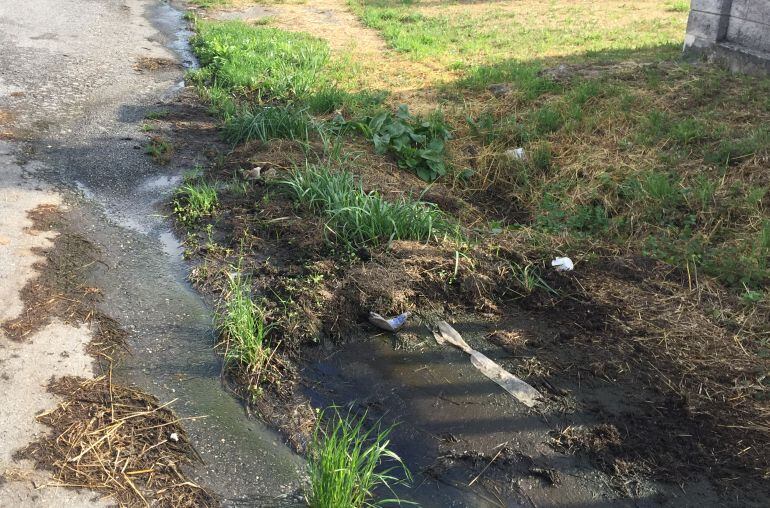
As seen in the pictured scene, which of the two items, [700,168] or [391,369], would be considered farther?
[700,168]

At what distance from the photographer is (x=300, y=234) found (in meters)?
4.89

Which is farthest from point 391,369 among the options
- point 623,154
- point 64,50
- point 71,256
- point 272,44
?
point 64,50

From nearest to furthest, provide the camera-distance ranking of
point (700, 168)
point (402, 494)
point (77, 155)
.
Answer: point (402, 494), point (700, 168), point (77, 155)

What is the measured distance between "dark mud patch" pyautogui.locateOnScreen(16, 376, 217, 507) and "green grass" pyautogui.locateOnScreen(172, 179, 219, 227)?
1.95 meters

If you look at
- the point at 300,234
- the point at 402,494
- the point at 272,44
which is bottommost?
the point at 402,494

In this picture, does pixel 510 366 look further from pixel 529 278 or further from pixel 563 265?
pixel 563 265

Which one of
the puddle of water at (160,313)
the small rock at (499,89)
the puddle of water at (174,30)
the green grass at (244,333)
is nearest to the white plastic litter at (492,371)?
the green grass at (244,333)

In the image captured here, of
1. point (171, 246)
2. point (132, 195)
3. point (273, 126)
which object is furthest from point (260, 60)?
point (171, 246)

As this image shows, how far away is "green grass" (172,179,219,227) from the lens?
204 inches

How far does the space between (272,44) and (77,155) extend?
4239 mm

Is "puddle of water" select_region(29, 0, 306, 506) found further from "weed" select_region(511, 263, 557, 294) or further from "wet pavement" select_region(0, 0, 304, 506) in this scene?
"weed" select_region(511, 263, 557, 294)

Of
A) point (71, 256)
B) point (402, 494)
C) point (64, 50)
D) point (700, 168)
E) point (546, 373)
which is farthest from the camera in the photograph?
point (64, 50)

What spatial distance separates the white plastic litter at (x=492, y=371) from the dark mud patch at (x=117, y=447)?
1.56m

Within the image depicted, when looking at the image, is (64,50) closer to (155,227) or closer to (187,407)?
(155,227)
